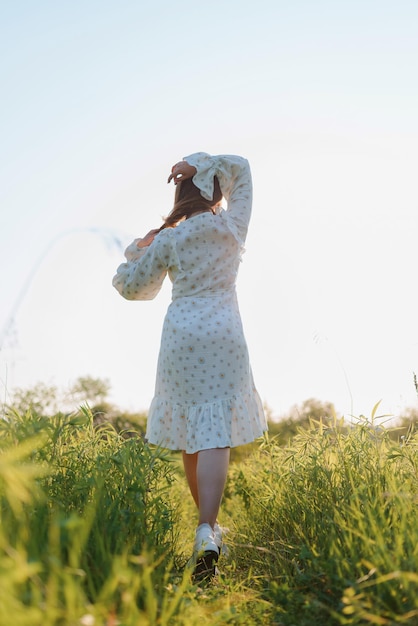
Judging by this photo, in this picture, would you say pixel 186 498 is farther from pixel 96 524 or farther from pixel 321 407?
pixel 96 524

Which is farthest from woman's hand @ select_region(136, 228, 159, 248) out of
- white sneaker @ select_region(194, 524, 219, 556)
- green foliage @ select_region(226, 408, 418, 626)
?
white sneaker @ select_region(194, 524, 219, 556)

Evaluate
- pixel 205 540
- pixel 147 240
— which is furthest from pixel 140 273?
pixel 205 540

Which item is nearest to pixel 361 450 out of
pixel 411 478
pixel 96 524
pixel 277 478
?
pixel 411 478

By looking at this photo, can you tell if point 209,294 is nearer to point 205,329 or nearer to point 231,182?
point 205,329

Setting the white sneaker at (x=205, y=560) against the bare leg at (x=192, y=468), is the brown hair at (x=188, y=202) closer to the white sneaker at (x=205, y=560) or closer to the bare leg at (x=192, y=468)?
the bare leg at (x=192, y=468)

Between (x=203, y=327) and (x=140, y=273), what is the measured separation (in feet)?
1.53

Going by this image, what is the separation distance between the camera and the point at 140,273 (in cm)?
328

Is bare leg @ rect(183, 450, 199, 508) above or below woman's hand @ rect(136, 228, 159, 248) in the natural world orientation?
below

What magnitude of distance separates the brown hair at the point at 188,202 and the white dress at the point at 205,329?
0.05 metres

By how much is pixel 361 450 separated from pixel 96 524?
→ 50.2 inches

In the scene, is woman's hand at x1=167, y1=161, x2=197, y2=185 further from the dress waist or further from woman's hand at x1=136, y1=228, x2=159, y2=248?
the dress waist

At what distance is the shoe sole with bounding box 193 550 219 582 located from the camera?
2.59 meters

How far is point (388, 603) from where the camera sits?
1713mm

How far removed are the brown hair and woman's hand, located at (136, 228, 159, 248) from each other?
0.25 feet
